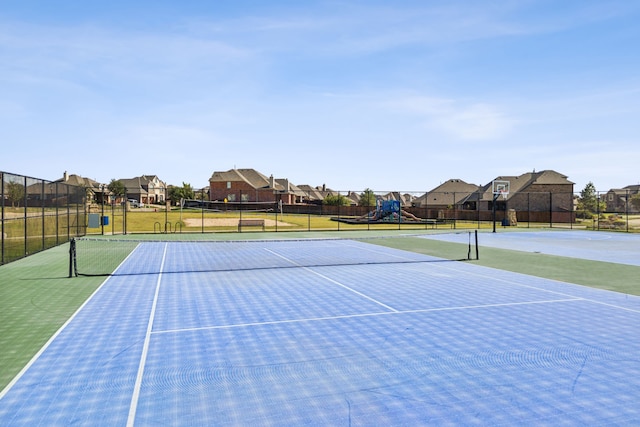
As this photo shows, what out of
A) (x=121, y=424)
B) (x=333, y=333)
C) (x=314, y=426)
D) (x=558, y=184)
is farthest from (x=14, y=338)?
(x=558, y=184)

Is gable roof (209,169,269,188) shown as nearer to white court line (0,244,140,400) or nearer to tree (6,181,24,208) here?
tree (6,181,24,208)

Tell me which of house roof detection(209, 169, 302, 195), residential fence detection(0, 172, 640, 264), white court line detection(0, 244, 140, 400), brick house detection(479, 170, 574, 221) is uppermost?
house roof detection(209, 169, 302, 195)

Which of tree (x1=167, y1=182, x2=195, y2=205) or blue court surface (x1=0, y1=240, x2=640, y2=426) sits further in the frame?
tree (x1=167, y1=182, x2=195, y2=205)

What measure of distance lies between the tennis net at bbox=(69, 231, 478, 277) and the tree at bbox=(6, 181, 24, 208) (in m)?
→ 3.29

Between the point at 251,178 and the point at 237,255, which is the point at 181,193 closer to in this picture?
the point at 251,178

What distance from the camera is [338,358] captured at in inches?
289

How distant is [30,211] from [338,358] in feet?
65.1

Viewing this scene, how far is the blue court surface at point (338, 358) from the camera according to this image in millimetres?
5500

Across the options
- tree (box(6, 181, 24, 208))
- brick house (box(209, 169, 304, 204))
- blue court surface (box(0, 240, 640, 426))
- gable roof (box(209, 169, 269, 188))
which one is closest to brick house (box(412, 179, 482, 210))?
brick house (box(209, 169, 304, 204))

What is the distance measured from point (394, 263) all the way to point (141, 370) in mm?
12805

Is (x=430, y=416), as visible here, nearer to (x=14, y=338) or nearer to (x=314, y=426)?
(x=314, y=426)

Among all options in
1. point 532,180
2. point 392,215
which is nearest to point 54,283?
point 392,215

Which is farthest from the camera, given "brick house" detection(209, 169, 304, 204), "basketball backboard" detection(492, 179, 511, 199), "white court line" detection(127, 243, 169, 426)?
"brick house" detection(209, 169, 304, 204)

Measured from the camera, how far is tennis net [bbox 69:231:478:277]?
1730 cm
